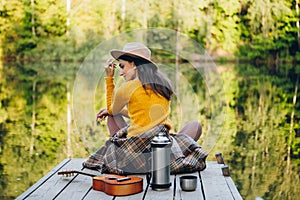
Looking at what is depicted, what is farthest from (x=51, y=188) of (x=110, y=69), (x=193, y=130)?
(x=193, y=130)

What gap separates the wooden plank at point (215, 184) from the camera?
3924 millimetres

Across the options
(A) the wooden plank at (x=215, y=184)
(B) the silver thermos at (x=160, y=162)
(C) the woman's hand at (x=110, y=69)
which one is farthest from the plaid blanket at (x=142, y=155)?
(C) the woman's hand at (x=110, y=69)

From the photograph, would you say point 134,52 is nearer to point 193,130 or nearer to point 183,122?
point 193,130

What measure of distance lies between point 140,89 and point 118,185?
694 mm

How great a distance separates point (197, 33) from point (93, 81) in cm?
2405

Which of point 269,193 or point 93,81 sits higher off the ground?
point 93,81

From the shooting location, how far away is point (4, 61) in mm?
28375

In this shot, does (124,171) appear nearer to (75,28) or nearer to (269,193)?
(269,193)

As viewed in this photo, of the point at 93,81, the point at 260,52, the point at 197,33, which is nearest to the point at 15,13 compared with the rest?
the point at 197,33

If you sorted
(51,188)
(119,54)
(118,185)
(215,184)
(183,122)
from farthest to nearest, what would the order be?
(183,122) → (119,54) → (215,184) → (51,188) → (118,185)

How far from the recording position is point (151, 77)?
14.1 ft

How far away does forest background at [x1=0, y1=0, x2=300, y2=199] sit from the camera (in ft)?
20.8

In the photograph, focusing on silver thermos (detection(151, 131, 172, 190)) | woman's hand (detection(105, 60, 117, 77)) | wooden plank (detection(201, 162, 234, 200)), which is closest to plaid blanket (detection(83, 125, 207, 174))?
wooden plank (detection(201, 162, 234, 200))

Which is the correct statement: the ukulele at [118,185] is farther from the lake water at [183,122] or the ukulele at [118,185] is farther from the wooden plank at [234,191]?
the lake water at [183,122]
